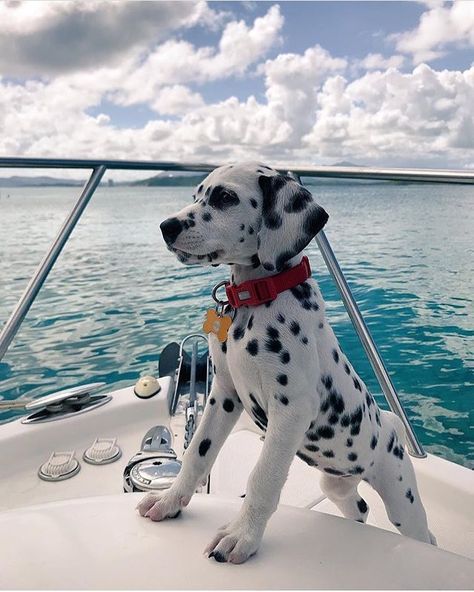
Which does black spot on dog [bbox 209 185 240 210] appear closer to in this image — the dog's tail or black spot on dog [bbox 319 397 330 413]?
black spot on dog [bbox 319 397 330 413]

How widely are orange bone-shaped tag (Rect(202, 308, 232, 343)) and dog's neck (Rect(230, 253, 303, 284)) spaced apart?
0.08 m

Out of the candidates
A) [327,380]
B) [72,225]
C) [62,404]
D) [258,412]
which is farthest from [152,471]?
[72,225]

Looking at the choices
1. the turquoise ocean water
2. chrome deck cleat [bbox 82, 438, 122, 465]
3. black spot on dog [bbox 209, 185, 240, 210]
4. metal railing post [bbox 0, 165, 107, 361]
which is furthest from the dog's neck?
chrome deck cleat [bbox 82, 438, 122, 465]

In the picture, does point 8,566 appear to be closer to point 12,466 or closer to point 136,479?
point 136,479

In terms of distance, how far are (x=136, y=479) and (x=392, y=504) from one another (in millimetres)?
582

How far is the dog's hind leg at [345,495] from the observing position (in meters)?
1.07

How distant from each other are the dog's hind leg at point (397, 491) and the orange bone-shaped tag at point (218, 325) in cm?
39

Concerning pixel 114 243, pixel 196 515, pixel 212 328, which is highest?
pixel 212 328

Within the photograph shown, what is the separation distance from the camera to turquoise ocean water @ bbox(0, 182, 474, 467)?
4.34m

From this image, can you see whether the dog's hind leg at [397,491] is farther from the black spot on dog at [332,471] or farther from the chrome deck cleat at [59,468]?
the chrome deck cleat at [59,468]

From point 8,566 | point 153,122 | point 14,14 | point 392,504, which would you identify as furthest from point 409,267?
point 153,122

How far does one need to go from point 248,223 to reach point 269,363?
246mm

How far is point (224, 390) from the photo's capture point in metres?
0.99

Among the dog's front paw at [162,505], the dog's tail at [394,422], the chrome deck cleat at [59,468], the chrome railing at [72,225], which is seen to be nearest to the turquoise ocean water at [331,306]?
the chrome railing at [72,225]
